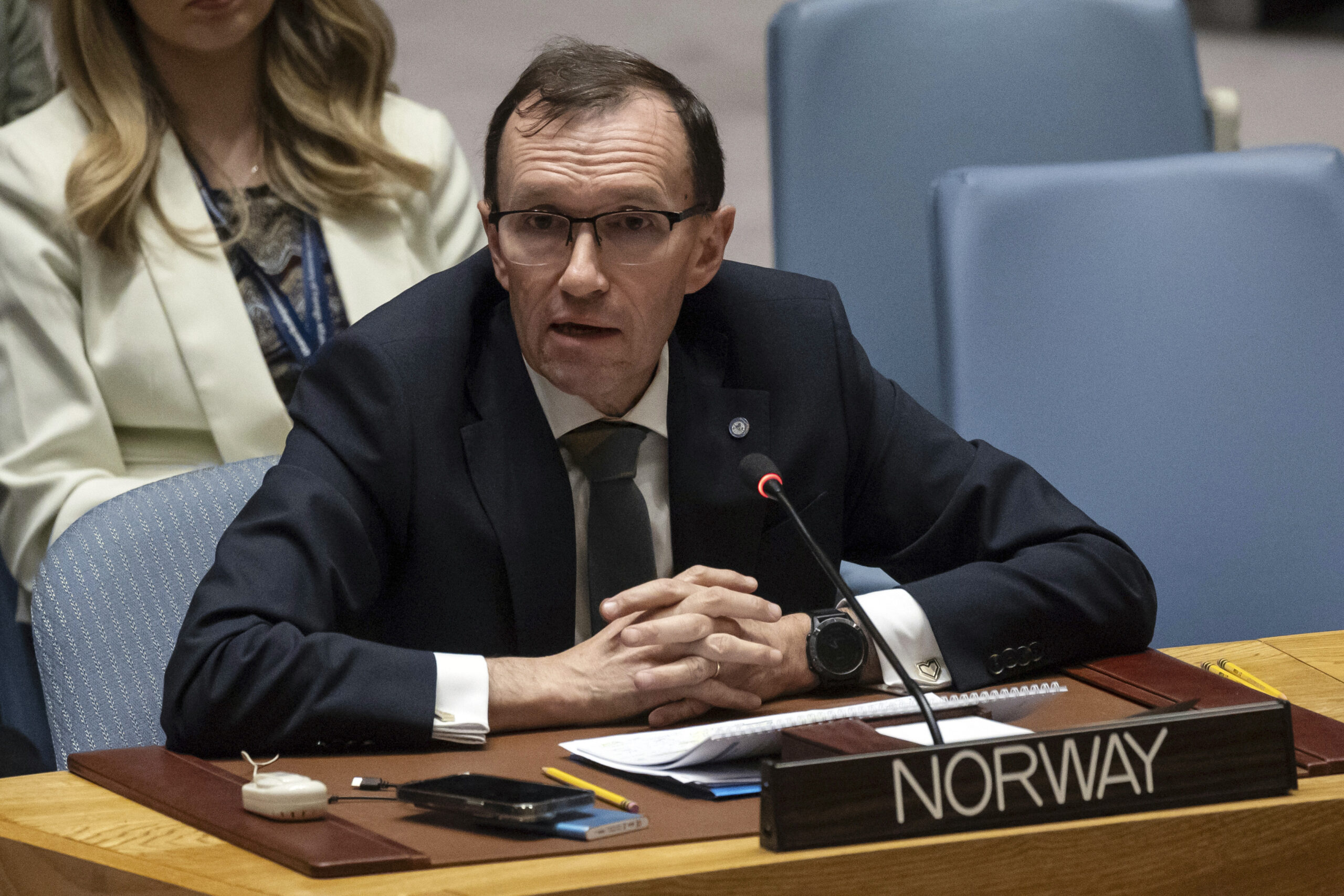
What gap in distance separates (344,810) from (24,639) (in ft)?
3.44

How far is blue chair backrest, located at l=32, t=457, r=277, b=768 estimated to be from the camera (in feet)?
5.03

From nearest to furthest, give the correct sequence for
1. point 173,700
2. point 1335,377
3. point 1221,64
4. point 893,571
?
point 173,700 < point 893,571 < point 1335,377 < point 1221,64

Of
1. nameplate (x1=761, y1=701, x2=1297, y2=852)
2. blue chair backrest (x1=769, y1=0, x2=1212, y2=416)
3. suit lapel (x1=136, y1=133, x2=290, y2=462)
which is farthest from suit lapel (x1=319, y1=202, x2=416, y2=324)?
nameplate (x1=761, y1=701, x2=1297, y2=852)

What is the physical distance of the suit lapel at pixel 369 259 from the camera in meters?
2.39

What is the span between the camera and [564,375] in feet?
5.26

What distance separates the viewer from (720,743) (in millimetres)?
1188

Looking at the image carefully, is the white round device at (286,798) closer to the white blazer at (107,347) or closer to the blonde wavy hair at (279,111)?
the white blazer at (107,347)

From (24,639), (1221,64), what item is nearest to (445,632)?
(24,639)

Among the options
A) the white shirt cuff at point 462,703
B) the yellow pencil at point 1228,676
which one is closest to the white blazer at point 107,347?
the white shirt cuff at point 462,703

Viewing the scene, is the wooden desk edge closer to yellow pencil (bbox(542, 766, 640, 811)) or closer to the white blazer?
yellow pencil (bbox(542, 766, 640, 811))

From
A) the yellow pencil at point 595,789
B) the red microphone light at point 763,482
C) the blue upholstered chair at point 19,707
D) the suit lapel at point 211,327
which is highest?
the suit lapel at point 211,327

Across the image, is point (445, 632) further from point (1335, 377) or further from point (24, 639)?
point (1335, 377)

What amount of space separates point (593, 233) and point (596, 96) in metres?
0.14

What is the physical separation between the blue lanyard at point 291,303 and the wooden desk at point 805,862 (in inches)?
48.8
